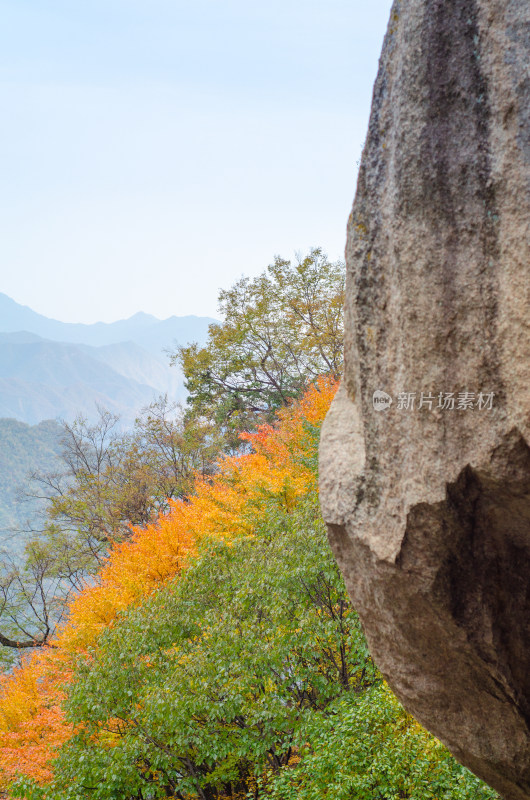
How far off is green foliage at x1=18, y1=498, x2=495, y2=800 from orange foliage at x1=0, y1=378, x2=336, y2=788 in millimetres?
1702

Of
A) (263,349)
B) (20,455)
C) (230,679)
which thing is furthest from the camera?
(20,455)

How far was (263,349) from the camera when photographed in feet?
118

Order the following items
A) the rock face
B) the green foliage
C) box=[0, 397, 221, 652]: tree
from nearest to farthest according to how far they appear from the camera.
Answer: the rock face
the green foliage
box=[0, 397, 221, 652]: tree

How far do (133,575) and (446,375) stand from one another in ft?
49.5

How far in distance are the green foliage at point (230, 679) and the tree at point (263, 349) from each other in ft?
70.1

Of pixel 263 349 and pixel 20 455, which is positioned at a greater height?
pixel 263 349

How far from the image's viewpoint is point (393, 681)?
4090mm

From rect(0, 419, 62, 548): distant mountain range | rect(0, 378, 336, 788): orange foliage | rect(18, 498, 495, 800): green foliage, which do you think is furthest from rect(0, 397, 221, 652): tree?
rect(0, 419, 62, 548): distant mountain range

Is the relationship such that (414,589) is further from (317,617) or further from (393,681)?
(317,617)

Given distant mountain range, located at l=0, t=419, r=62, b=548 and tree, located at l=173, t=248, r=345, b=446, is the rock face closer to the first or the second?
tree, located at l=173, t=248, r=345, b=446

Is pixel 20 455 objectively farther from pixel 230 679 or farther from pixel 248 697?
pixel 230 679

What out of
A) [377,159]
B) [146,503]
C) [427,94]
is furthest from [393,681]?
[146,503]

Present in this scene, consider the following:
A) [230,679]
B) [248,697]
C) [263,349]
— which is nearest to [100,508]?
Answer: [263,349]

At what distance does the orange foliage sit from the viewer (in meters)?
14.0
